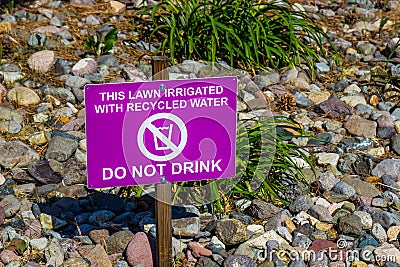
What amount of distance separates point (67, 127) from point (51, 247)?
1.18 m

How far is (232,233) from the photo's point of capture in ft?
12.1

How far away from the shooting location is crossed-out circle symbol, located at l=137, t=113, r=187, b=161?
3270 millimetres

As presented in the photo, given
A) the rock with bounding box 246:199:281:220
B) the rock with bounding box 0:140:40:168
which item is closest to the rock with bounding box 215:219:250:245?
the rock with bounding box 246:199:281:220

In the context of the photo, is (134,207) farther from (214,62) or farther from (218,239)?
(214,62)

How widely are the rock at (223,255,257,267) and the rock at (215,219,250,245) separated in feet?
0.42

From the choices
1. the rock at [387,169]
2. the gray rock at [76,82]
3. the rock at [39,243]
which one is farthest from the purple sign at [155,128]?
the gray rock at [76,82]

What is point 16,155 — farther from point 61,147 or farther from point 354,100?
point 354,100

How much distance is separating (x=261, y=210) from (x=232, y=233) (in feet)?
0.91

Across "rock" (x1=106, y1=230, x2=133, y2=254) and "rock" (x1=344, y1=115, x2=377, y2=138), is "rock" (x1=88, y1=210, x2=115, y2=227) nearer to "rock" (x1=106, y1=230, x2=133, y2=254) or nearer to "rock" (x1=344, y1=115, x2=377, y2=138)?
"rock" (x1=106, y1=230, x2=133, y2=254)

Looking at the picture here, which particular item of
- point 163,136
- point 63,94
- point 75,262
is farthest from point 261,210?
point 63,94

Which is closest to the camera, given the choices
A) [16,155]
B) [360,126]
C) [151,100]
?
[151,100]

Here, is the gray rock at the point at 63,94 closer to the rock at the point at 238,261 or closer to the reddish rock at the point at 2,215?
the reddish rock at the point at 2,215

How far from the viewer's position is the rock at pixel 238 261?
3523mm

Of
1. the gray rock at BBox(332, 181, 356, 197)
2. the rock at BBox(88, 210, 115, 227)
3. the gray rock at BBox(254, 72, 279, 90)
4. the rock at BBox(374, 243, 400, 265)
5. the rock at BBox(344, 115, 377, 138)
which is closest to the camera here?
the rock at BBox(374, 243, 400, 265)
